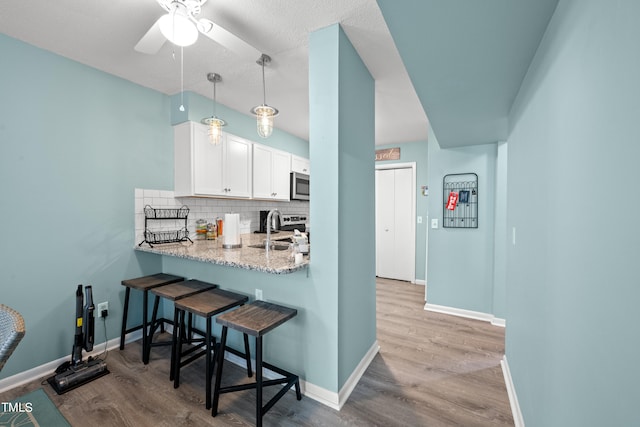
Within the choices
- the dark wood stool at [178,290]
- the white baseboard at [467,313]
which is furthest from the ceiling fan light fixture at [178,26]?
the white baseboard at [467,313]

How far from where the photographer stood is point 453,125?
2.44 m

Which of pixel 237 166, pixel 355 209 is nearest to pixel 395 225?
pixel 237 166

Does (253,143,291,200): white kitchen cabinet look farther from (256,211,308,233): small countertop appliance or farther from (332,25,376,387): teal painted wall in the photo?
(332,25,376,387): teal painted wall

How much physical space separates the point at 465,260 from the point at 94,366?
12.3ft

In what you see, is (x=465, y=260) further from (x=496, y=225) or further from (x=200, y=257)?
(x=200, y=257)

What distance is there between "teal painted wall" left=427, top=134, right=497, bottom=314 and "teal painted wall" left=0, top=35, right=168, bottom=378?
3.29 meters

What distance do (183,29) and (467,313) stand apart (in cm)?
377

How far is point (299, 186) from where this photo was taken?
14.1 ft

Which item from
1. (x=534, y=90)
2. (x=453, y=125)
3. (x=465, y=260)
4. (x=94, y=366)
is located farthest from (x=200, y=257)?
(x=465, y=260)

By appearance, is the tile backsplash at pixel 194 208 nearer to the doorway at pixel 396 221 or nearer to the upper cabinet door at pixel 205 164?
the upper cabinet door at pixel 205 164

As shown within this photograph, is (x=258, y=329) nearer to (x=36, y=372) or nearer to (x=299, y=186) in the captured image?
(x=36, y=372)

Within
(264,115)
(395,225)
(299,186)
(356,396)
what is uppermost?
(264,115)

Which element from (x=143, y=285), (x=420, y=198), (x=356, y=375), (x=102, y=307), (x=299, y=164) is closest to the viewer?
(x=356, y=375)

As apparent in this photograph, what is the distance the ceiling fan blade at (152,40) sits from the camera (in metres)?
1.45
